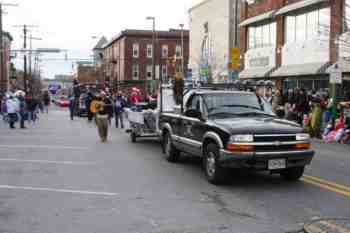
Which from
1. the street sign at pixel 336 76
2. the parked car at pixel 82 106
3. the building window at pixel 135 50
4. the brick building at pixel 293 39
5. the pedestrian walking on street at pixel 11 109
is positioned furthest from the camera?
the building window at pixel 135 50

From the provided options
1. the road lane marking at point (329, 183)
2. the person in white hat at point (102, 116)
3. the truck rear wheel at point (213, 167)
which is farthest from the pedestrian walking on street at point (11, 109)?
the road lane marking at point (329, 183)

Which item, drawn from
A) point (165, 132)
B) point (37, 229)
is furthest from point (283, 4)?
point (37, 229)

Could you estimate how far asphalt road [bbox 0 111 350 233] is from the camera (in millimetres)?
6492

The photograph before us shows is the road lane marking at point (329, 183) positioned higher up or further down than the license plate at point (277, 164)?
further down

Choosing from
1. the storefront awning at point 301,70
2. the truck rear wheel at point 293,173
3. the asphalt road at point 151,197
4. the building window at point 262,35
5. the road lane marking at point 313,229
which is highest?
the building window at point 262,35

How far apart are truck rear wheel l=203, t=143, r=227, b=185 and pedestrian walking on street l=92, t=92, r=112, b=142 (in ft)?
26.9

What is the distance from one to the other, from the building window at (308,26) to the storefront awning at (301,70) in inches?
64.9

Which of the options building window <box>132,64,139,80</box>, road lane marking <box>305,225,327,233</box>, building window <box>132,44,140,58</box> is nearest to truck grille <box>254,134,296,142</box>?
road lane marking <box>305,225,327,233</box>

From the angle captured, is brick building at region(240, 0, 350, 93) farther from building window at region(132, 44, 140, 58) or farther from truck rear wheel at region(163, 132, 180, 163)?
building window at region(132, 44, 140, 58)

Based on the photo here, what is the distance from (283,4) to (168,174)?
25854 millimetres

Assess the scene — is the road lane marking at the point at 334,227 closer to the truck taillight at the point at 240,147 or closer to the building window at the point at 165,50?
the truck taillight at the point at 240,147

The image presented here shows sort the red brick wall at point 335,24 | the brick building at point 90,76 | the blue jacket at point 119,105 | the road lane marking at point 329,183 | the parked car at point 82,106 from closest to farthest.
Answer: the road lane marking at point 329,183
the blue jacket at point 119,105
the red brick wall at point 335,24
the parked car at point 82,106
the brick building at point 90,76

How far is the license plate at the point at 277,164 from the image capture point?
8.56 m

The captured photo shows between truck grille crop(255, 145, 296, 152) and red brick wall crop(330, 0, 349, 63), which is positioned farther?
red brick wall crop(330, 0, 349, 63)
